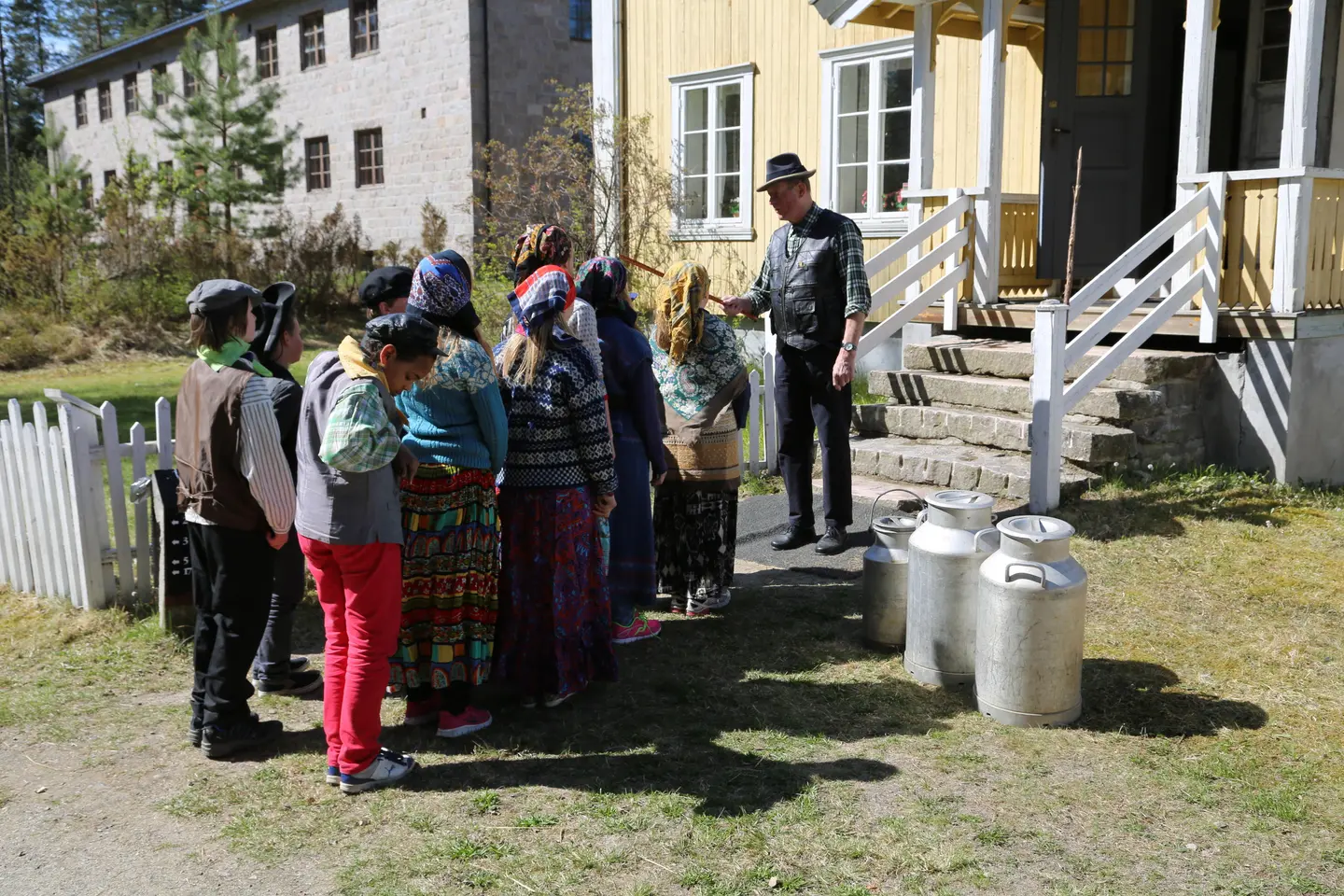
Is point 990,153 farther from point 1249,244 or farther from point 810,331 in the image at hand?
point 810,331

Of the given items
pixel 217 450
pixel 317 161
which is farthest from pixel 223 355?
pixel 317 161

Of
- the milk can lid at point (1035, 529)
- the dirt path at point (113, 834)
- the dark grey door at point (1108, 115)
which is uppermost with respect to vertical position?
the dark grey door at point (1108, 115)

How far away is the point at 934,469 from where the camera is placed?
7.59 meters

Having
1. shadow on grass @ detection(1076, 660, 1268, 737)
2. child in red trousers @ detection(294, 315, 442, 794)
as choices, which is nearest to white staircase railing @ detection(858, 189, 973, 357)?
shadow on grass @ detection(1076, 660, 1268, 737)

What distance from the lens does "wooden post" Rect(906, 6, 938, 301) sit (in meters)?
9.41

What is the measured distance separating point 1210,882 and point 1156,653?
1.87 m

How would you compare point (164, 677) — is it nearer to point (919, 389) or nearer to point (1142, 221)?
point (919, 389)

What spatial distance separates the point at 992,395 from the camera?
Answer: 8188 mm

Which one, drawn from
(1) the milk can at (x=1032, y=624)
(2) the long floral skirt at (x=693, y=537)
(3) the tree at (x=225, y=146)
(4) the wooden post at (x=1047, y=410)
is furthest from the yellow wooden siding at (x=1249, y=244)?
(3) the tree at (x=225, y=146)

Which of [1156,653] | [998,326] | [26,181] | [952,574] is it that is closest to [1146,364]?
[998,326]

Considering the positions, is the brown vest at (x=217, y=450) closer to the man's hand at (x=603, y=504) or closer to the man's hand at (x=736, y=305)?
the man's hand at (x=603, y=504)

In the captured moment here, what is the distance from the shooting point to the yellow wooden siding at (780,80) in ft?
34.7

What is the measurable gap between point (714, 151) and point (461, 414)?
1058 centimetres

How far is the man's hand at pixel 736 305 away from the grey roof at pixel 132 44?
82.1ft
